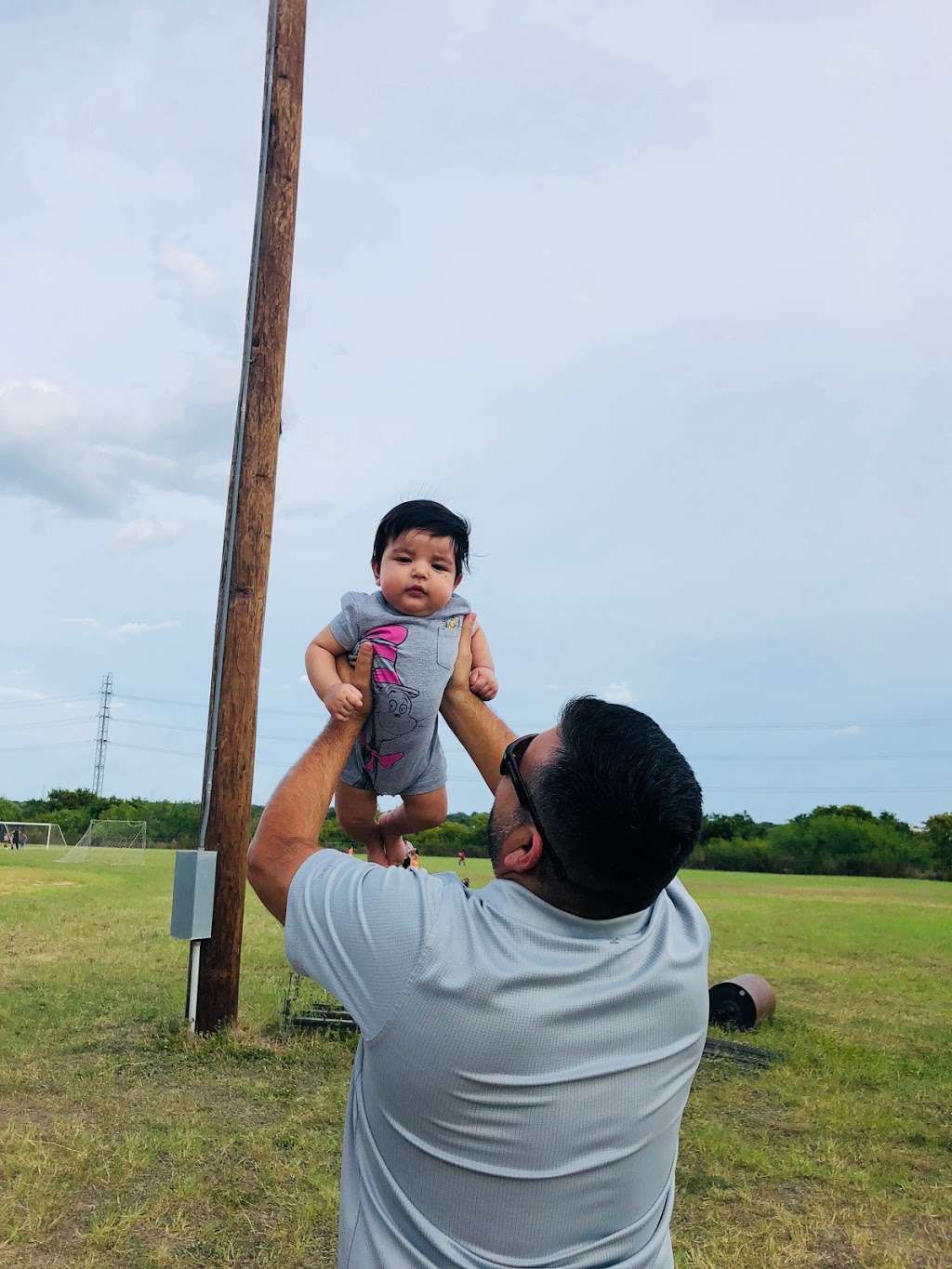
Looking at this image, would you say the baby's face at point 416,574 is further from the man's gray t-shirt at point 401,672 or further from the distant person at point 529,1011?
the distant person at point 529,1011

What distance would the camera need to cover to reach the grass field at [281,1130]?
4695 millimetres

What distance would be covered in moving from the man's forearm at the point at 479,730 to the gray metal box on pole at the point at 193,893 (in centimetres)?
518

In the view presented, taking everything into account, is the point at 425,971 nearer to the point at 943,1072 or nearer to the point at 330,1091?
the point at 330,1091

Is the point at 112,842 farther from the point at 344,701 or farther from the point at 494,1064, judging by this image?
the point at 494,1064

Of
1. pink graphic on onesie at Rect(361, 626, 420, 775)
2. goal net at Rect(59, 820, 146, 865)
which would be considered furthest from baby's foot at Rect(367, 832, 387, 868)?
goal net at Rect(59, 820, 146, 865)

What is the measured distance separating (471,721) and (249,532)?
5.38 m

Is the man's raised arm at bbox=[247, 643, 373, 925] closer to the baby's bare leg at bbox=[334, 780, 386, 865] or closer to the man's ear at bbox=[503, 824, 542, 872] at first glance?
the man's ear at bbox=[503, 824, 542, 872]

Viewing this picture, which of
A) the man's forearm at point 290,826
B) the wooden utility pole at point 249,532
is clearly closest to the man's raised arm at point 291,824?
the man's forearm at point 290,826

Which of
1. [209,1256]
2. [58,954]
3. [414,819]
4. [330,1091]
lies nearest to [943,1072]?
[330,1091]

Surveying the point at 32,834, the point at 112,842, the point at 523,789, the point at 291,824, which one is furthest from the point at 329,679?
the point at 32,834

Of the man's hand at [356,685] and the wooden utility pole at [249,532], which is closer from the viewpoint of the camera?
the man's hand at [356,685]

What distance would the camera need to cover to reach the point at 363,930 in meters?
1.80

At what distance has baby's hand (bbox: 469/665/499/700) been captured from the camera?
3.15 meters

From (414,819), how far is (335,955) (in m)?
1.81
